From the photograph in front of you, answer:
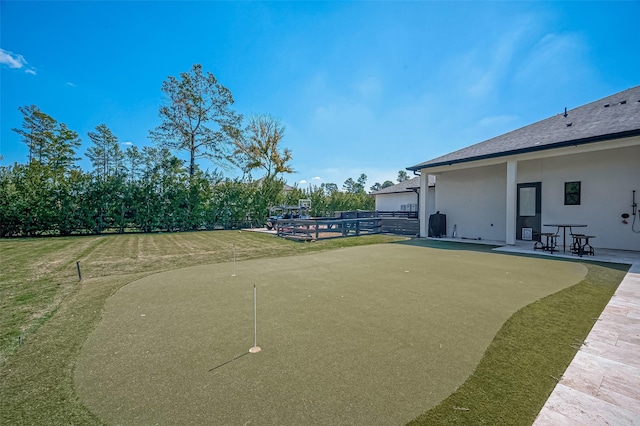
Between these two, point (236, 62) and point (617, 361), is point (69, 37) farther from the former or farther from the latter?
point (617, 361)

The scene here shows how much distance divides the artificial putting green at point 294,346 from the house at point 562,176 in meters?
5.34

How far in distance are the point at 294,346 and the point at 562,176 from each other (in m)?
11.6

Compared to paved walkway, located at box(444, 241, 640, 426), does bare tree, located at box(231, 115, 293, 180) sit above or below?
above

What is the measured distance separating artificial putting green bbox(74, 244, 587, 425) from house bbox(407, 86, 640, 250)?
5340 mm

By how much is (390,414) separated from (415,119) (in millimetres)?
14649

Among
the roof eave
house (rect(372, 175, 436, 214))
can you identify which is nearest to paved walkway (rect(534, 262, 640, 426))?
the roof eave

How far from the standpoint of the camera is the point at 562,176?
30.7 feet

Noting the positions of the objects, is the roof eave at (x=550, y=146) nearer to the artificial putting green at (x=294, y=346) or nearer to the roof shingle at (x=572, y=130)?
the roof shingle at (x=572, y=130)

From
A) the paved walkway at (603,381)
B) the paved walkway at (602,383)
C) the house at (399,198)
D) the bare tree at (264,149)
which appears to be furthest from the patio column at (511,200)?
the bare tree at (264,149)

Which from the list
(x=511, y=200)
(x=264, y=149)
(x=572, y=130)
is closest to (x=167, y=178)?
(x=264, y=149)

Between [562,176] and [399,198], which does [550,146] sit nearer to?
[562,176]

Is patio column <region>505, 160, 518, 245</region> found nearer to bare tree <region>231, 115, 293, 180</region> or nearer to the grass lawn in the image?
the grass lawn

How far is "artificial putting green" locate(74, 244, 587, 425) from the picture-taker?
164cm

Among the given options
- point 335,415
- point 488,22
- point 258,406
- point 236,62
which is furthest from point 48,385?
point 236,62
